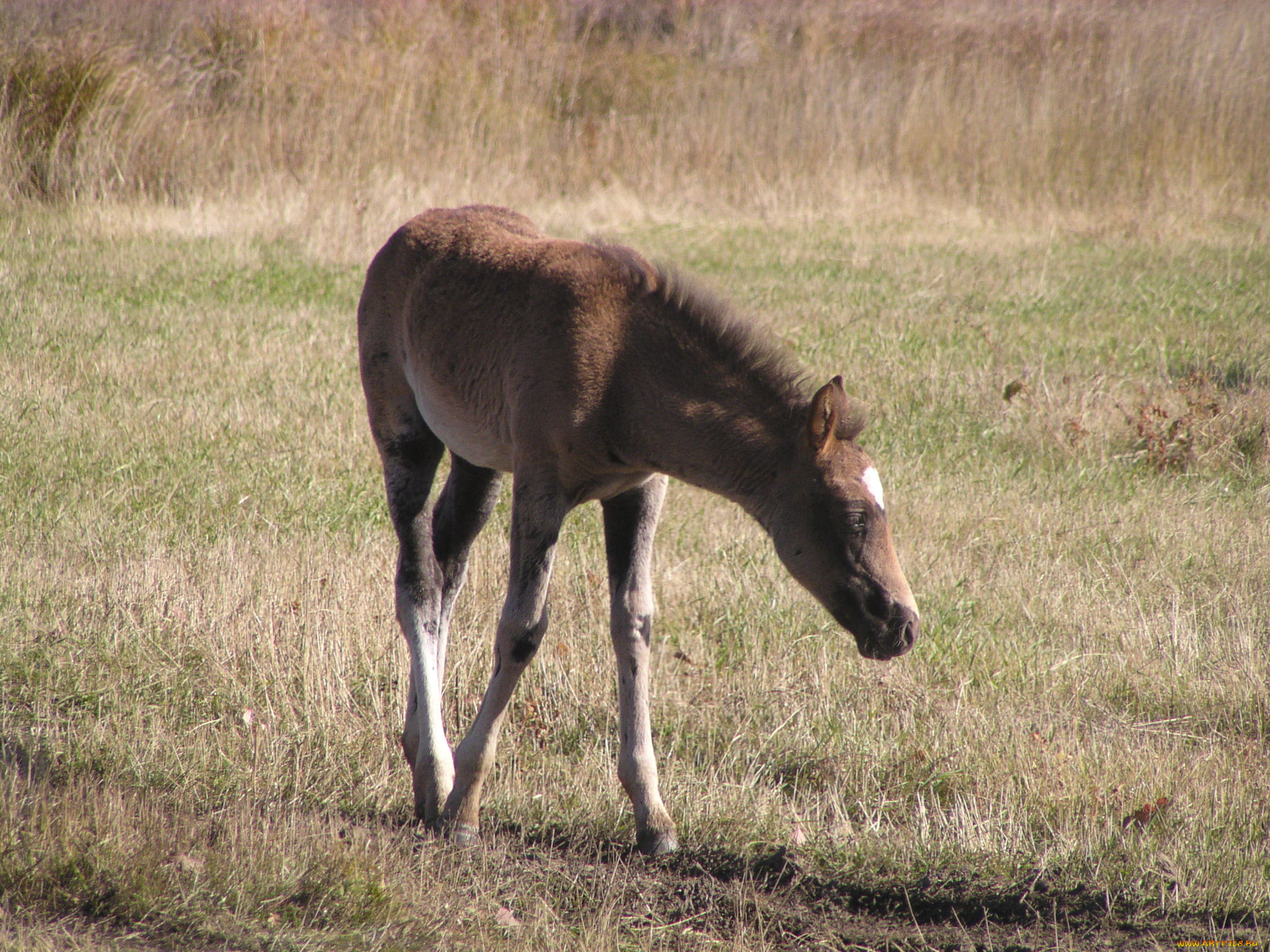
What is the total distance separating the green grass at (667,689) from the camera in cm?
356

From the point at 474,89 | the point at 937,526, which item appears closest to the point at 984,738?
the point at 937,526

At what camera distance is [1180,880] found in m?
3.70

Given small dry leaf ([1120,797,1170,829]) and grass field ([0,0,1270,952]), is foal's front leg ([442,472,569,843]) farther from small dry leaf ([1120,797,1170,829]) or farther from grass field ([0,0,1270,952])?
small dry leaf ([1120,797,1170,829])

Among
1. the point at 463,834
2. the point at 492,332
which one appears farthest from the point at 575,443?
the point at 463,834

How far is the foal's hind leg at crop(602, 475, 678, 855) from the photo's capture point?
396cm

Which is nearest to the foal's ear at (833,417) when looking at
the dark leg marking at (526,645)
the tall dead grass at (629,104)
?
the dark leg marking at (526,645)

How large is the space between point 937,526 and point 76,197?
35.7ft

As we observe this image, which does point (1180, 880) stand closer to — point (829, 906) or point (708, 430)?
point (829, 906)

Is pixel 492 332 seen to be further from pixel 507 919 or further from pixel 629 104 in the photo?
pixel 629 104

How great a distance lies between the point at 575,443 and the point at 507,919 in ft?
4.66

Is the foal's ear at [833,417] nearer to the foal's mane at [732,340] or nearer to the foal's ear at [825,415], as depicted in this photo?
the foal's ear at [825,415]

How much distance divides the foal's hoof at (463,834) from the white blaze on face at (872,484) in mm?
1719

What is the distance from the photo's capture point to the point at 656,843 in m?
3.94

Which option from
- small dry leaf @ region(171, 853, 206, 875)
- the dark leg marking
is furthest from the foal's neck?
small dry leaf @ region(171, 853, 206, 875)
